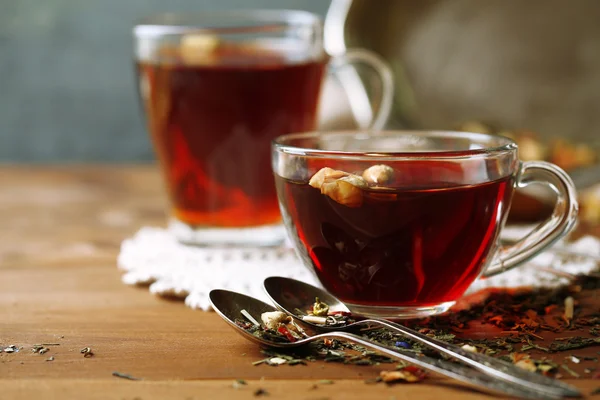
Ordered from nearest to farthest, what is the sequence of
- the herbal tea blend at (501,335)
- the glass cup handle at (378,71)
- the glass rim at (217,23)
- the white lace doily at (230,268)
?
1. the herbal tea blend at (501,335)
2. the white lace doily at (230,268)
3. the glass rim at (217,23)
4. the glass cup handle at (378,71)

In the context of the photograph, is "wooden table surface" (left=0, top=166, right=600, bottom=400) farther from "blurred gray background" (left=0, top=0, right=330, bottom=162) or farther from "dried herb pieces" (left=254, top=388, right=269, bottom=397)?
"blurred gray background" (left=0, top=0, right=330, bottom=162)

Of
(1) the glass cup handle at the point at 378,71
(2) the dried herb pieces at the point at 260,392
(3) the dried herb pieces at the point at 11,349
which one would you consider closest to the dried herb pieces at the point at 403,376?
(2) the dried herb pieces at the point at 260,392

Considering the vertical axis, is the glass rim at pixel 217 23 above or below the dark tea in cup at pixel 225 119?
above

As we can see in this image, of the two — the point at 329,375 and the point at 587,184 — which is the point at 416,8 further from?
the point at 329,375

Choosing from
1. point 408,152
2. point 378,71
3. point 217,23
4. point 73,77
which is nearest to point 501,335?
point 408,152

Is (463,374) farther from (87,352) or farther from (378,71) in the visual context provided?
(378,71)

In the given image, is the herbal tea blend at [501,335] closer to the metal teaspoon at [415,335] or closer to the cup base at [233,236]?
the metal teaspoon at [415,335]
